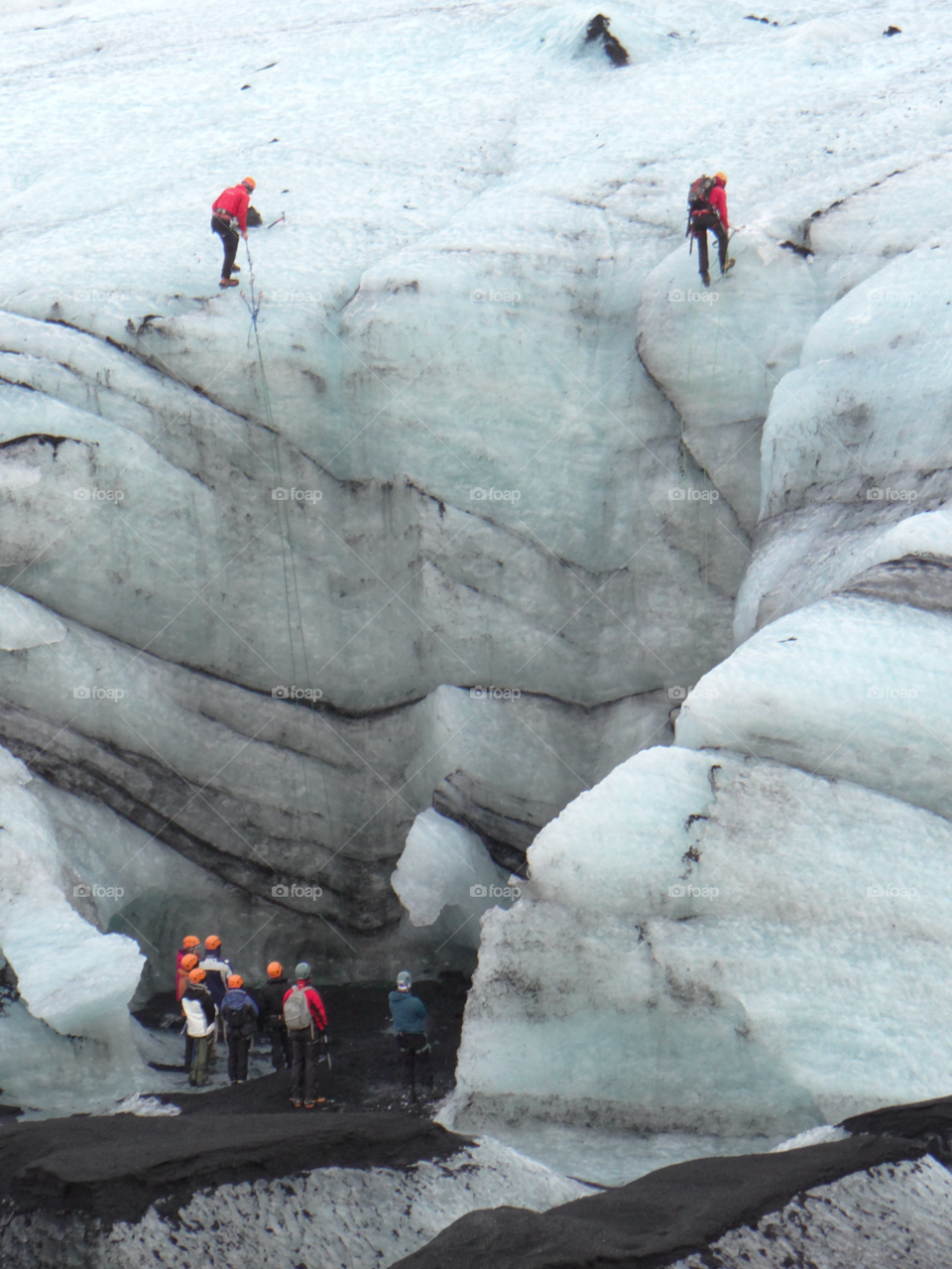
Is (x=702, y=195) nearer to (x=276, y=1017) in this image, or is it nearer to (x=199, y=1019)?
(x=276, y=1017)

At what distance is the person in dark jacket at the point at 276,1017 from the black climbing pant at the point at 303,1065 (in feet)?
3.03

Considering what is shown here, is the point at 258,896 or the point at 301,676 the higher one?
the point at 301,676

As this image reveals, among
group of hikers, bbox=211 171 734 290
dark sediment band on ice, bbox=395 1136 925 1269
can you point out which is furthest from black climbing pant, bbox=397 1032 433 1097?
group of hikers, bbox=211 171 734 290

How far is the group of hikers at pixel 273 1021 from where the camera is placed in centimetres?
1004

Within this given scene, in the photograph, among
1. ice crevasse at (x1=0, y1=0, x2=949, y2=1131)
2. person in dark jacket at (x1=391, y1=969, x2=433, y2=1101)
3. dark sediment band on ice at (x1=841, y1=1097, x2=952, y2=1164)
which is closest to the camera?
dark sediment band on ice at (x1=841, y1=1097, x2=952, y2=1164)

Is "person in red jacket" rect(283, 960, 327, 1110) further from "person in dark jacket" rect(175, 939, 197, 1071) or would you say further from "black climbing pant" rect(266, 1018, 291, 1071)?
"person in dark jacket" rect(175, 939, 197, 1071)

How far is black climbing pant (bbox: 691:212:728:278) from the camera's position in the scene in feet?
Answer: 40.6

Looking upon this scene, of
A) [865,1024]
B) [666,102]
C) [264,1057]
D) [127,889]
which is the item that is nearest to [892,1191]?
[865,1024]

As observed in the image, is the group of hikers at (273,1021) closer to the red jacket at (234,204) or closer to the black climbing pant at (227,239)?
the black climbing pant at (227,239)

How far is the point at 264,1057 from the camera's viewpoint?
11.8 meters

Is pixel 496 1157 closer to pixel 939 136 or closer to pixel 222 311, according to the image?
pixel 222 311

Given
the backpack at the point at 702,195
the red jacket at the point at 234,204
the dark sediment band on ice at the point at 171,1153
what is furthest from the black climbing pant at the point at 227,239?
the dark sediment band on ice at the point at 171,1153

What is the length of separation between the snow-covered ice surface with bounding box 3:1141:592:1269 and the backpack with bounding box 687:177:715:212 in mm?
9444

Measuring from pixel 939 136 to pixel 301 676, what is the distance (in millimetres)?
9689
